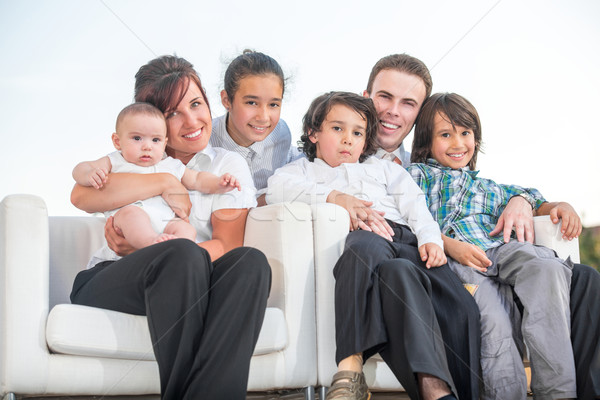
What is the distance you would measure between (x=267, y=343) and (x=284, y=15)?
4.89 ft

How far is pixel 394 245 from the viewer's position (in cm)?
160

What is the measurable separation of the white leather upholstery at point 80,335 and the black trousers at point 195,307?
0.08 metres

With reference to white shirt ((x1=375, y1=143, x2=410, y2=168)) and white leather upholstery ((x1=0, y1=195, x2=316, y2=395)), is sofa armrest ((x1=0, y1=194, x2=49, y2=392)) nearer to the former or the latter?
white leather upholstery ((x1=0, y1=195, x2=316, y2=395))

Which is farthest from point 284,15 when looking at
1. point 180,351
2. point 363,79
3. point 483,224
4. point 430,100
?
point 180,351

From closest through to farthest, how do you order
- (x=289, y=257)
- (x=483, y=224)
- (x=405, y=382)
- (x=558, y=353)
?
1. (x=405, y=382)
2. (x=558, y=353)
3. (x=289, y=257)
4. (x=483, y=224)

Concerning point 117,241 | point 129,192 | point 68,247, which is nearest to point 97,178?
point 129,192

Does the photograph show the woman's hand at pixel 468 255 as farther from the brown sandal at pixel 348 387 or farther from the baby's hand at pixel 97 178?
the baby's hand at pixel 97 178

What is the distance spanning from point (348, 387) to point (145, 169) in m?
0.85

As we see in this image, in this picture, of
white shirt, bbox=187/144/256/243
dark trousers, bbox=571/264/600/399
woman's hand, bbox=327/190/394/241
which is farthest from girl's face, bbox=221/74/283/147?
dark trousers, bbox=571/264/600/399

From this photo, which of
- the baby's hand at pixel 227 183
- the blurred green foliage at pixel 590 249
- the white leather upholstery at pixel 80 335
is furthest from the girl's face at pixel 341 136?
the blurred green foliage at pixel 590 249

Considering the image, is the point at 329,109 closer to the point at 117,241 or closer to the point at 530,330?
the point at 117,241

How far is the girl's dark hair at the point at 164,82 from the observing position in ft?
5.95

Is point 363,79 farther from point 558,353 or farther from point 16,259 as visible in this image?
point 16,259

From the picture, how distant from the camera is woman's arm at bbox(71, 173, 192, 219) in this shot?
1.58 m
